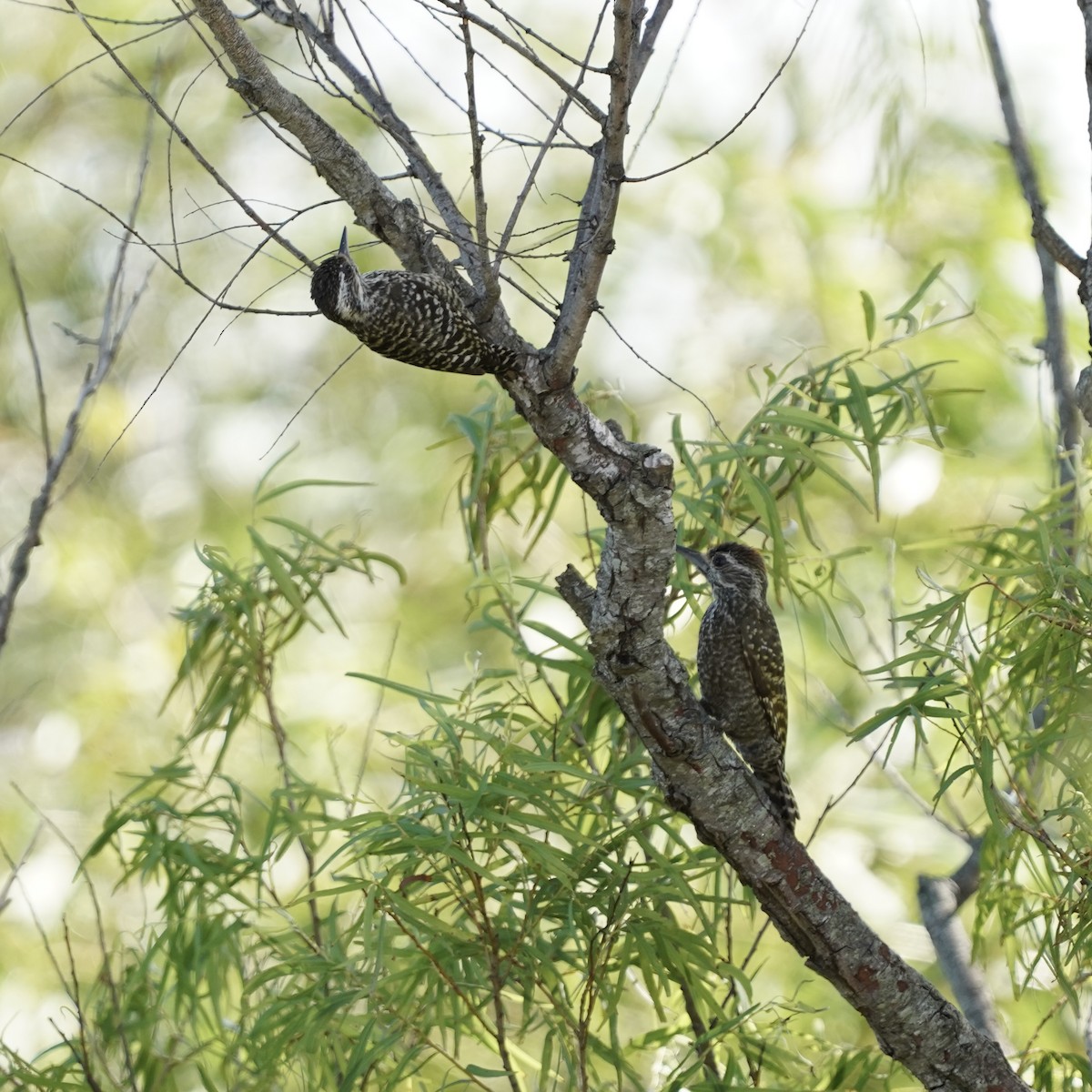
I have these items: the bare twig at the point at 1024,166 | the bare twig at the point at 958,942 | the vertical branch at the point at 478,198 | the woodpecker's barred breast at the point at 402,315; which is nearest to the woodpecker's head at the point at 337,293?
the woodpecker's barred breast at the point at 402,315

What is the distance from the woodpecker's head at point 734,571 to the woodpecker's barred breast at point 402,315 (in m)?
0.73

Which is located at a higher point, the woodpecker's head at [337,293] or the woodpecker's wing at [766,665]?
the woodpecker's head at [337,293]

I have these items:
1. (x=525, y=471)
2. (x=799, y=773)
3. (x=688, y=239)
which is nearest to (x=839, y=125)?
(x=688, y=239)

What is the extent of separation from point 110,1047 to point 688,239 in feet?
14.6

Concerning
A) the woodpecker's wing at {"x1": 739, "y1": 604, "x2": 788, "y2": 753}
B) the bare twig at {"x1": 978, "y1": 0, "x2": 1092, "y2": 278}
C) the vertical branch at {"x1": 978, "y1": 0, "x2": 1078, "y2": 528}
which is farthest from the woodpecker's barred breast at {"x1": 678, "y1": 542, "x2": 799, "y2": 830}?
the bare twig at {"x1": 978, "y1": 0, "x2": 1092, "y2": 278}

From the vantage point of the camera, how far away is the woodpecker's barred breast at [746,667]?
275 cm

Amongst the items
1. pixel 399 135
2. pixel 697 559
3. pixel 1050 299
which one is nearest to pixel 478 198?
pixel 399 135

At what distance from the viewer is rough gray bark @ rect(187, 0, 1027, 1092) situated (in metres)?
1.56

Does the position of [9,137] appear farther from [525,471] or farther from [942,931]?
[942,931]

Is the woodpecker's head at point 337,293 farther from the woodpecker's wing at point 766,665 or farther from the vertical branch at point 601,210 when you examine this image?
the woodpecker's wing at point 766,665

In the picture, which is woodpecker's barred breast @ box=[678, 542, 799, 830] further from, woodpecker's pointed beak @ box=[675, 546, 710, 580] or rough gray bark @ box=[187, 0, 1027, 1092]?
rough gray bark @ box=[187, 0, 1027, 1092]

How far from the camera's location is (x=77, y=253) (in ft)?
18.3

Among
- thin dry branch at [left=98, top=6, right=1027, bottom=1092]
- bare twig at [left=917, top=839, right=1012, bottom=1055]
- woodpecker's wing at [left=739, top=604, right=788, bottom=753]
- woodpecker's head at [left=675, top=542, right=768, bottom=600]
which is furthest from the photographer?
woodpecker's wing at [left=739, top=604, right=788, bottom=753]

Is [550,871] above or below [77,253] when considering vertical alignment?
below
